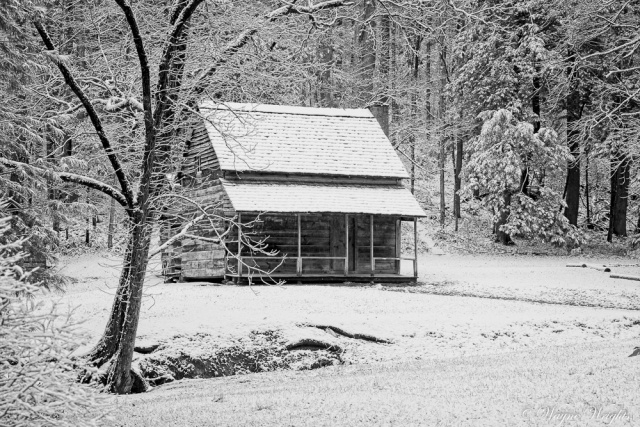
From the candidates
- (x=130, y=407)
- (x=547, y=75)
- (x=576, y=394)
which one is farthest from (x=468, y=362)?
(x=547, y=75)

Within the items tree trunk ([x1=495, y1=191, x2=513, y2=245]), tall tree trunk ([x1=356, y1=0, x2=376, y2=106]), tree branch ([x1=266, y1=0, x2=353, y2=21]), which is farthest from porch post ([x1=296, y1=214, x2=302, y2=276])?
tree trunk ([x1=495, y1=191, x2=513, y2=245])

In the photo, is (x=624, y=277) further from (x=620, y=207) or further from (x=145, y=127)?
(x=145, y=127)

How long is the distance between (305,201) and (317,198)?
576 millimetres

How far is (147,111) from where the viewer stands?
12180mm

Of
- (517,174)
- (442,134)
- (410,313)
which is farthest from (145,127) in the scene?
(442,134)

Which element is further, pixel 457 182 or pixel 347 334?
pixel 457 182

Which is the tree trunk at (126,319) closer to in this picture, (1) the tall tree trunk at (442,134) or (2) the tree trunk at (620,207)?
(1) the tall tree trunk at (442,134)

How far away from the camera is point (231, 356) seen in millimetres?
15602

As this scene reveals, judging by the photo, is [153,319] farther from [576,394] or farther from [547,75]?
[547,75]

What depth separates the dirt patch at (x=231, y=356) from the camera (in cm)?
1483

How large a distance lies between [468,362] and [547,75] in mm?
27358

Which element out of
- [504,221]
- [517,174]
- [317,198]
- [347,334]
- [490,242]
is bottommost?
[347,334]

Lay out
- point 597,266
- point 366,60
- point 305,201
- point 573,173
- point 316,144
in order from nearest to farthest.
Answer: point 305,201, point 316,144, point 597,266, point 366,60, point 573,173

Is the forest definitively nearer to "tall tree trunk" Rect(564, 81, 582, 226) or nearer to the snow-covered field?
"tall tree trunk" Rect(564, 81, 582, 226)
